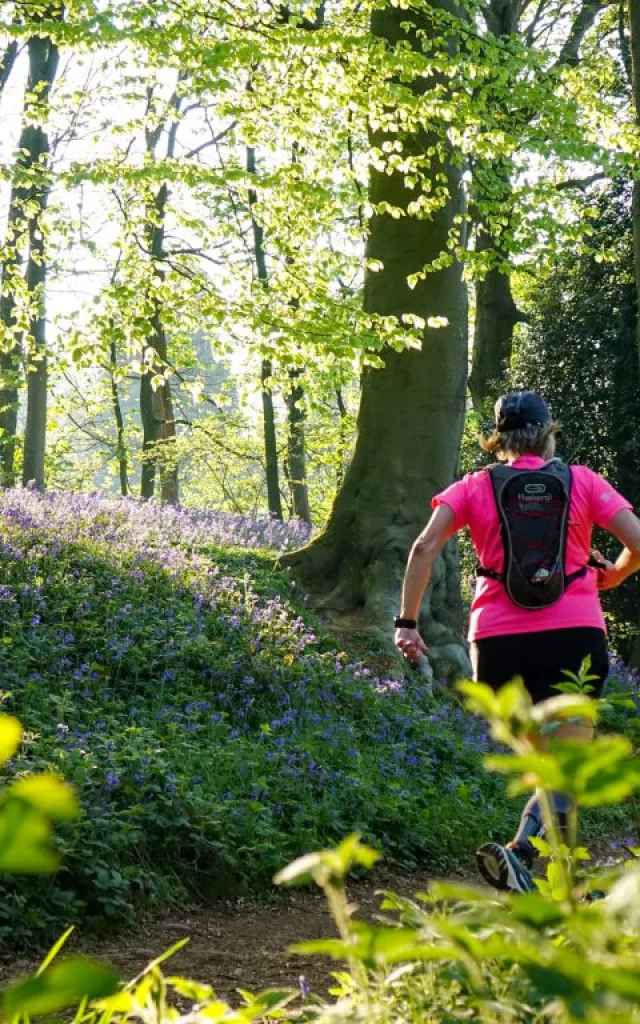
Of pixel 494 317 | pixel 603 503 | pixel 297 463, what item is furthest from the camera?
pixel 297 463

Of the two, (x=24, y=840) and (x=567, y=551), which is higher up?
(x=24, y=840)

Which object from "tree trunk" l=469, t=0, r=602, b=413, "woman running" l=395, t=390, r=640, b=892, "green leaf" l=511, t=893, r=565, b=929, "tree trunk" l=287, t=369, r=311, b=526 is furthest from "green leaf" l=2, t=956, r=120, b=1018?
"tree trunk" l=287, t=369, r=311, b=526

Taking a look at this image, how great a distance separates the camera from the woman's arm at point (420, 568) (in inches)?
192

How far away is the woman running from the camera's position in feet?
15.3

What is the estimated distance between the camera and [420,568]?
16.2ft

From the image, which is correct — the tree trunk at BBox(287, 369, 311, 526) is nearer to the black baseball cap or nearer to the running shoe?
the black baseball cap

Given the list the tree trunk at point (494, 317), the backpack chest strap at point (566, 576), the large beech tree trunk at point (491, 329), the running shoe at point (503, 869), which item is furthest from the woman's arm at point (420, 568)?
the large beech tree trunk at point (491, 329)

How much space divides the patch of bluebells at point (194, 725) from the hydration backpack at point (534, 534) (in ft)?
6.68

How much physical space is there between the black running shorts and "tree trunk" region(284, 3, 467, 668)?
5.90 m

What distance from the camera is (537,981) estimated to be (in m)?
0.74

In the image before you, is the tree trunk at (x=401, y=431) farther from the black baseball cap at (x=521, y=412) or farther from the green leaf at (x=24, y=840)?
the green leaf at (x=24, y=840)

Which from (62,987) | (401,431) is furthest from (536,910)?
(401,431)

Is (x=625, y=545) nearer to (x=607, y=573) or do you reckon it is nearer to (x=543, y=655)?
(x=607, y=573)

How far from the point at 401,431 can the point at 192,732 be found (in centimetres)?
493
